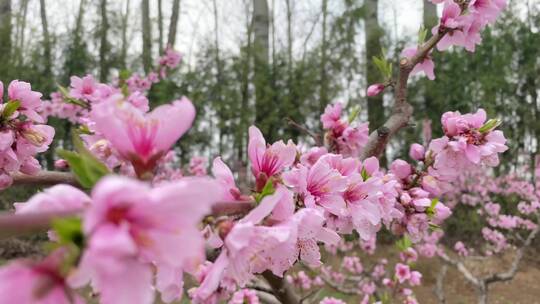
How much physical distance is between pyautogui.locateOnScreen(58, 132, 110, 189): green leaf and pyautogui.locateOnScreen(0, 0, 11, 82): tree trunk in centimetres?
1115

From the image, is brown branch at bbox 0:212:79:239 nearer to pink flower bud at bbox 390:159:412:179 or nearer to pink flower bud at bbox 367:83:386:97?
pink flower bud at bbox 390:159:412:179

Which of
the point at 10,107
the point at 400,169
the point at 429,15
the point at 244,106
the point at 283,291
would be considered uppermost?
the point at 429,15

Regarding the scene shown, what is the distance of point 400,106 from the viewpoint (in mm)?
1961

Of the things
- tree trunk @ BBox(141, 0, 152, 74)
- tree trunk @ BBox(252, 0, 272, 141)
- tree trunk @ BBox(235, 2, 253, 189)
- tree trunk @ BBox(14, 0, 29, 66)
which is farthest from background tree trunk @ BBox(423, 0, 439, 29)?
tree trunk @ BBox(14, 0, 29, 66)

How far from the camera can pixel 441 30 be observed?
180 cm

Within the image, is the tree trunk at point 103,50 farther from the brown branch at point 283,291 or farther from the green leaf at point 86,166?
the green leaf at point 86,166

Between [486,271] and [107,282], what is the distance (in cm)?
1002

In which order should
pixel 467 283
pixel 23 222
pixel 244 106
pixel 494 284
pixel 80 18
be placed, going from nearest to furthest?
pixel 23 222 → pixel 494 284 → pixel 467 283 → pixel 244 106 → pixel 80 18

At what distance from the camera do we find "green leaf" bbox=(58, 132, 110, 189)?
56cm

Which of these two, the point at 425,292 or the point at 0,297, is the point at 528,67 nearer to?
the point at 425,292

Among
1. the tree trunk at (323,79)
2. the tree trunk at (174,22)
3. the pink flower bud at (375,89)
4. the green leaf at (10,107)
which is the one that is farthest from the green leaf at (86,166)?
the tree trunk at (174,22)

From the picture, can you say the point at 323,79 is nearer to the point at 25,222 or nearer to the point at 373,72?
the point at 373,72

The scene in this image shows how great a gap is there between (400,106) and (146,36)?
1110 centimetres

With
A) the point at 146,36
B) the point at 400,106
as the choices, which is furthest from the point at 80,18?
the point at 400,106
